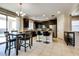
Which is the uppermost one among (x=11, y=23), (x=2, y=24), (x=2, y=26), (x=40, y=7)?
(x=40, y=7)

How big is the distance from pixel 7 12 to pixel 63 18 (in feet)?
15.8

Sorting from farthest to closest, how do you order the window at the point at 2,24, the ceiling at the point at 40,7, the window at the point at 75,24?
1. the window at the point at 75,24
2. the window at the point at 2,24
3. the ceiling at the point at 40,7

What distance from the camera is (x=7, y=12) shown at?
6777 millimetres

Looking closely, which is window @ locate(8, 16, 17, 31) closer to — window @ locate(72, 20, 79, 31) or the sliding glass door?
the sliding glass door

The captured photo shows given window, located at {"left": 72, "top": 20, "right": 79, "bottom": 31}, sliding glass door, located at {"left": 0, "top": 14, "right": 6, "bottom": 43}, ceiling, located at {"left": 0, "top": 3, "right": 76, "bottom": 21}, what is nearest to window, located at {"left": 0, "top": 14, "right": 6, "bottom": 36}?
sliding glass door, located at {"left": 0, "top": 14, "right": 6, "bottom": 43}

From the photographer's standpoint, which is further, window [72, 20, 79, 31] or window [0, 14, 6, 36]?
window [72, 20, 79, 31]

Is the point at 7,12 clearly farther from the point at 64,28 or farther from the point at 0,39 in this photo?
the point at 64,28

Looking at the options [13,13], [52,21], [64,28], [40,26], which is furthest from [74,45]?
[40,26]

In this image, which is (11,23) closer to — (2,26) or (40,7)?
(2,26)

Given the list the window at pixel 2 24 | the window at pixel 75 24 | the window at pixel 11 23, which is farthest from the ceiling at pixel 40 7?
the window at pixel 75 24

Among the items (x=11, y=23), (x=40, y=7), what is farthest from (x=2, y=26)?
(x=40, y=7)

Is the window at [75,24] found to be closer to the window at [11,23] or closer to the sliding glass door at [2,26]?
the window at [11,23]

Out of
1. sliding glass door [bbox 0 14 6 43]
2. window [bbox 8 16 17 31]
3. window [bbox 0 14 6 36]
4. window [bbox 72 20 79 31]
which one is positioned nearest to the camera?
sliding glass door [bbox 0 14 6 43]

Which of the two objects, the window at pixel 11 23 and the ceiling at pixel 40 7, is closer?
the ceiling at pixel 40 7
